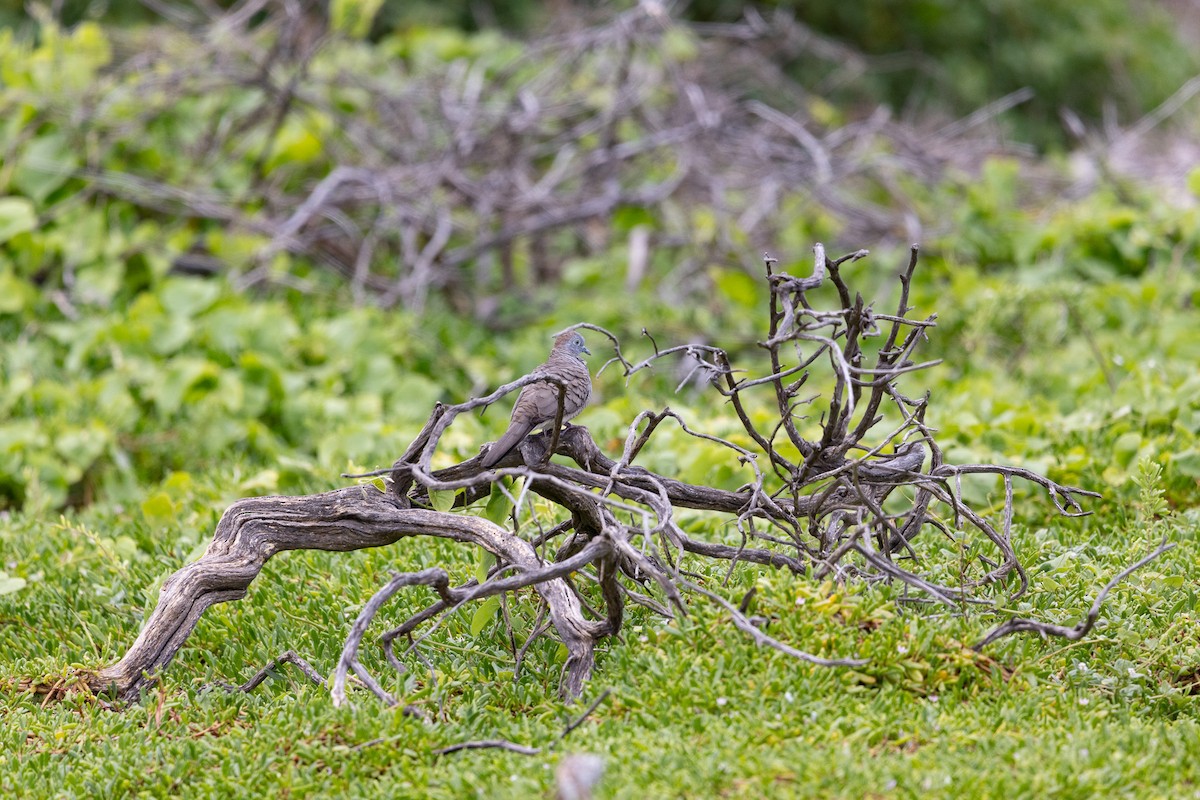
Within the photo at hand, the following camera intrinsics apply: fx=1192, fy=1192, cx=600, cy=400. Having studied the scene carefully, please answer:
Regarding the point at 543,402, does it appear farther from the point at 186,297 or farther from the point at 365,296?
the point at 365,296

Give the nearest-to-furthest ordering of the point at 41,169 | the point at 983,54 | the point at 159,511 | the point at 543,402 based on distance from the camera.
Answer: the point at 543,402, the point at 159,511, the point at 41,169, the point at 983,54

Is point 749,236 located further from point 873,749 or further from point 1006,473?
point 873,749

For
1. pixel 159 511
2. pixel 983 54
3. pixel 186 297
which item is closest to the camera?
pixel 159 511

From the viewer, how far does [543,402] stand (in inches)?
109

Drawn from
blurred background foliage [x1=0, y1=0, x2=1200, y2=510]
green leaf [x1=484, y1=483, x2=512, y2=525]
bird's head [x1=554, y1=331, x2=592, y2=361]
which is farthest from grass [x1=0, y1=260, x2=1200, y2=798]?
blurred background foliage [x1=0, y1=0, x2=1200, y2=510]

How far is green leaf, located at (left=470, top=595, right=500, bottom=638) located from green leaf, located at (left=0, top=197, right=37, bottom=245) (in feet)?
15.6

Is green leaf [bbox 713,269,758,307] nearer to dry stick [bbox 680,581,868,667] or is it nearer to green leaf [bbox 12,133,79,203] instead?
green leaf [bbox 12,133,79,203]

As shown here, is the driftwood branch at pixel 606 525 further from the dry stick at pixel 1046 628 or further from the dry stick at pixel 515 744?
the dry stick at pixel 515 744

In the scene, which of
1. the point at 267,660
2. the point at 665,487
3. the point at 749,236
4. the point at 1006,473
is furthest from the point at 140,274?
the point at 1006,473

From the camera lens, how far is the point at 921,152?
7.86 meters

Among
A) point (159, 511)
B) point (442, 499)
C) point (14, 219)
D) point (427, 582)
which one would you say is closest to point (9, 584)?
point (159, 511)

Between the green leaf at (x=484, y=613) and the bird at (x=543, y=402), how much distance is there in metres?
0.31

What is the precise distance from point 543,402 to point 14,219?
4.78 metres

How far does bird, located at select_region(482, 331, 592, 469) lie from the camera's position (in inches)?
105
